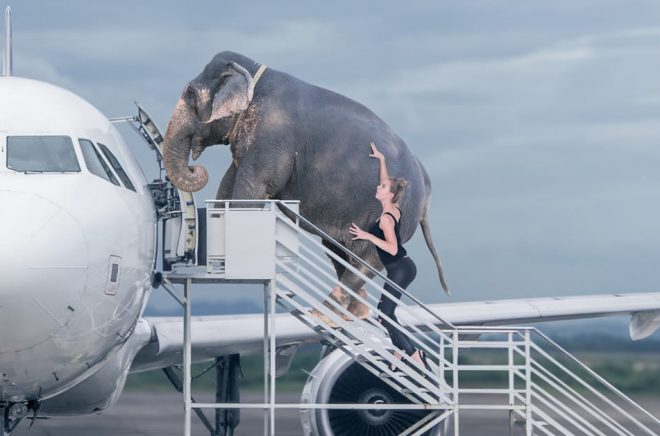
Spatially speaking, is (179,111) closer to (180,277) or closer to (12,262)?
(180,277)

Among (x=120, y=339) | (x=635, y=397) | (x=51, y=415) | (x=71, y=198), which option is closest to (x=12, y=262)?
(x=71, y=198)

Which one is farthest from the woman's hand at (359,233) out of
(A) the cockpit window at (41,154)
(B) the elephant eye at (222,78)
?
(A) the cockpit window at (41,154)

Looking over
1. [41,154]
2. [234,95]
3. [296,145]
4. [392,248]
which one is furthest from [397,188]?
[41,154]

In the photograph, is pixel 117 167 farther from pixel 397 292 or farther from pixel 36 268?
pixel 397 292

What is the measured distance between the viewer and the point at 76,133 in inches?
418

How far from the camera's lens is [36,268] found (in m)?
8.85

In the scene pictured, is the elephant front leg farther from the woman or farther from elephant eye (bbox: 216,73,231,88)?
the woman

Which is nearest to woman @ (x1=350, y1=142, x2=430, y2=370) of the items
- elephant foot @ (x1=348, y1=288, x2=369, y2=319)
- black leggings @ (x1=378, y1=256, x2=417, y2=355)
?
black leggings @ (x1=378, y1=256, x2=417, y2=355)

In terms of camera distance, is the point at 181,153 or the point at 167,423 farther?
the point at 167,423

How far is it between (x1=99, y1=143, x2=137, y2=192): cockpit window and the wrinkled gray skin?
109cm

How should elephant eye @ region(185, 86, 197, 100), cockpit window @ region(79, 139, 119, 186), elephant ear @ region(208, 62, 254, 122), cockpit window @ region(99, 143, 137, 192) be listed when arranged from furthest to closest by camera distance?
1. elephant eye @ region(185, 86, 197, 100)
2. elephant ear @ region(208, 62, 254, 122)
3. cockpit window @ region(99, 143, 137, 192)
4. cockpit window @ region(79, 139, 119, 186)

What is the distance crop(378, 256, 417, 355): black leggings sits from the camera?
37.9ft

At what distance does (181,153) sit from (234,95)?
72 centimetres

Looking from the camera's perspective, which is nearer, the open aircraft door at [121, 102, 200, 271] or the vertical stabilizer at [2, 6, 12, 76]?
the open aircraft door at [121, 102, 200, 271]
